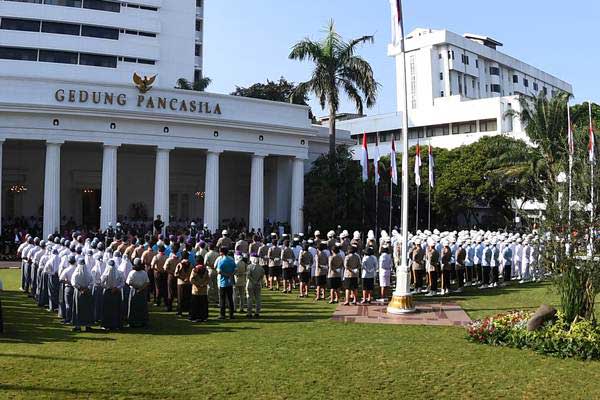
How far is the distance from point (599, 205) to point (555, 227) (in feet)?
2.79

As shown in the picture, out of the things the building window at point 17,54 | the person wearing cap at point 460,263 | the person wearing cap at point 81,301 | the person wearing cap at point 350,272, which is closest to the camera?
the person wearing cap at point 81,301

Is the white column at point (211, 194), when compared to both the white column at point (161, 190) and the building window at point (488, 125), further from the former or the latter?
the building window at point (488, 125)

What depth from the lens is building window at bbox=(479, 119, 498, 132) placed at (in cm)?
5853

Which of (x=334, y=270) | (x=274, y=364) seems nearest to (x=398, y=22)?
(x=334, y=270)

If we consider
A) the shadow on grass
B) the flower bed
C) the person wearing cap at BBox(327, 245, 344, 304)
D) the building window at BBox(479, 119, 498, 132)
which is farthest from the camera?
the building window at BBox(479, 119, 498, 132)

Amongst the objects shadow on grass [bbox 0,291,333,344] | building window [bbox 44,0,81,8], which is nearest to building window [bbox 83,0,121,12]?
building window [bbox 44,0,81,8]

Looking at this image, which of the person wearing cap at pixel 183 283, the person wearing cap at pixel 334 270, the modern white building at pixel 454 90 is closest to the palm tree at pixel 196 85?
the modern white building at pixel 454 90

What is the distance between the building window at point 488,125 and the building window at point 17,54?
42026mm

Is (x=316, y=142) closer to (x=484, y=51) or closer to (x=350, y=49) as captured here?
(x=350, y=49)

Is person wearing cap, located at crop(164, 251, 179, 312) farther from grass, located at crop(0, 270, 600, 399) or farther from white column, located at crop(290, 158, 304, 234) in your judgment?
white column, located at crop(290, 158, 304, 234)

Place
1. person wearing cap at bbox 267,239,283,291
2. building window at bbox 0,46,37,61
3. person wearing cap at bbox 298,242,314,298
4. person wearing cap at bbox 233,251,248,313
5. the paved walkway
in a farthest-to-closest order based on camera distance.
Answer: building window at bbox 0,46,37,61 → person wearing cap at bbox 267,239,283,291 → person wearing cap at bbox 298,242,314,298 → person wearing cap at bbox 233,251,248,313 → the paved walkway

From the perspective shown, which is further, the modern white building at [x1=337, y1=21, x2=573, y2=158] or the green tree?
the modern white building at [x1=337, y1=21, x2=573, y2=158]

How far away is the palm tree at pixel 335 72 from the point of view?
32062 mm

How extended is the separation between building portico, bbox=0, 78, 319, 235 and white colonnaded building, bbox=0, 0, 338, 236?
0.05 meters
